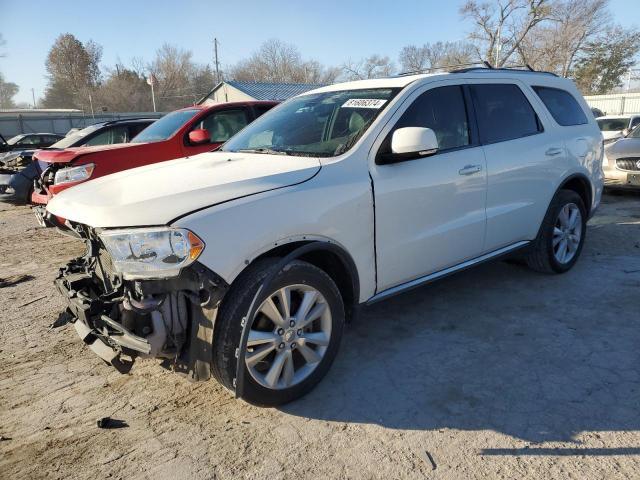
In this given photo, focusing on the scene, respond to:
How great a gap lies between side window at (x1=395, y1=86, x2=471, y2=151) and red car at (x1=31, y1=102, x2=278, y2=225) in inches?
126

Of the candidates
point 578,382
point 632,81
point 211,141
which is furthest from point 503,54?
point 578,382

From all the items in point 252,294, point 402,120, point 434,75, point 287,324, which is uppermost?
point 434,75

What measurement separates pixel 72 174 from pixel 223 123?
2.28 meters

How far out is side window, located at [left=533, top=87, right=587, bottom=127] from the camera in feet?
15.3

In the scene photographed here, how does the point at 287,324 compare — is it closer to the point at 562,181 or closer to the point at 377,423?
the point at 377,423

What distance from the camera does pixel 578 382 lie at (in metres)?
3.01

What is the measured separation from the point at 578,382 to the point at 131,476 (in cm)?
255

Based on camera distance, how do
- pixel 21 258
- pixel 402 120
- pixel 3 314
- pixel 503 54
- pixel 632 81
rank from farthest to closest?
pixel 632 81, pixel 503 54, pixel 21 258, pixel 3 314, pixel 402 120

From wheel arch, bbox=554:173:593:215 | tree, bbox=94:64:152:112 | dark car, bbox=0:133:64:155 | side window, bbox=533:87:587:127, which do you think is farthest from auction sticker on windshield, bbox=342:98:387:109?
tree, bbox=94:64:152:112

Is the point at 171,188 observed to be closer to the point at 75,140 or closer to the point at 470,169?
the point at 470,169

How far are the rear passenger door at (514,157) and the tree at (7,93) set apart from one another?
428 feet

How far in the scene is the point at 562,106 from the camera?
15.9 ft

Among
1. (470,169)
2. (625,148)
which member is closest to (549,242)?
(470,169)

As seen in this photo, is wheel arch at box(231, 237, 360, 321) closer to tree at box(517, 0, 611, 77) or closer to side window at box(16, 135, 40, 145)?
side window at box(16, 135, 40, 145)
